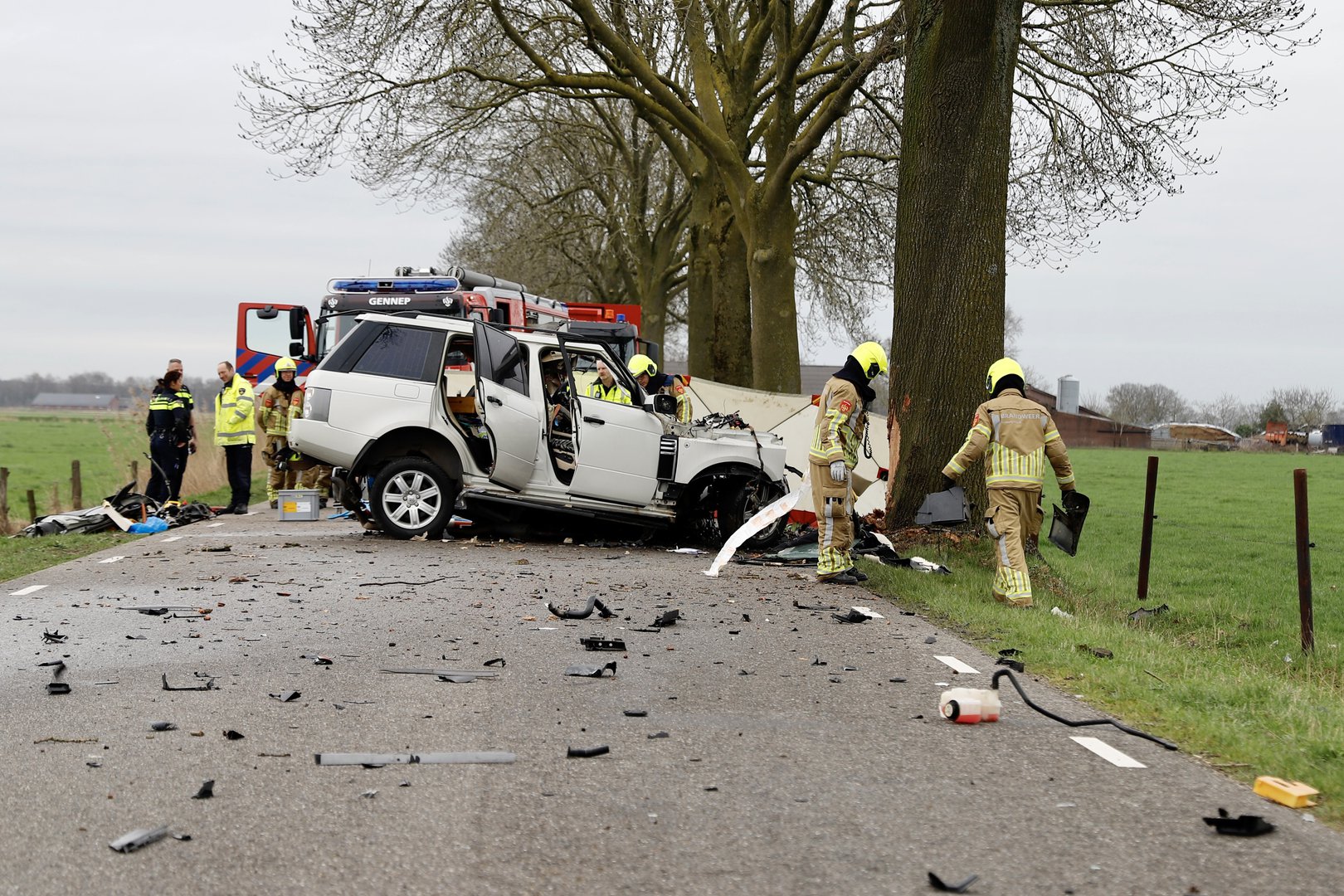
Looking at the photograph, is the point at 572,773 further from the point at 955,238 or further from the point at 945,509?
the point at 955,238

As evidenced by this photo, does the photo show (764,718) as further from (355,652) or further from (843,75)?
(843,75)

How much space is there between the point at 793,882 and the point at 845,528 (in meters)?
7.55

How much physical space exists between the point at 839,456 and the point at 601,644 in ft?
13.2

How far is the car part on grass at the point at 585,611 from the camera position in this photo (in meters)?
8.66

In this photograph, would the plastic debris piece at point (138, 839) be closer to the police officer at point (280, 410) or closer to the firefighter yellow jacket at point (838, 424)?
the firefighter yellow jacket at point (838, 424)

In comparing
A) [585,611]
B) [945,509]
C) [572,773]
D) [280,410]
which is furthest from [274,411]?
[572,773]

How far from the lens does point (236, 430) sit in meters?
17.6

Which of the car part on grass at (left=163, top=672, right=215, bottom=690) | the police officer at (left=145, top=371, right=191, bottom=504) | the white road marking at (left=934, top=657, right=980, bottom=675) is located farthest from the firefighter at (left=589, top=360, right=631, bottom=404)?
the car part on grass at (left=163, top=672, right=215, bottom=690)

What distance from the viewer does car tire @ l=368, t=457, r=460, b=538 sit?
44.6 feet

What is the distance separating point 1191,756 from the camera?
17.5 ft

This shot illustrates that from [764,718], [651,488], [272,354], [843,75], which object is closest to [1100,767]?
[764,718]

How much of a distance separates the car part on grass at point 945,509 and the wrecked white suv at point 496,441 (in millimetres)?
2458

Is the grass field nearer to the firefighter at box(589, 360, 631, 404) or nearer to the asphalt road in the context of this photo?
the asphalt road

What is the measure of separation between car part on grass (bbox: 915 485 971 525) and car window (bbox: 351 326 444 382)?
198 inches
